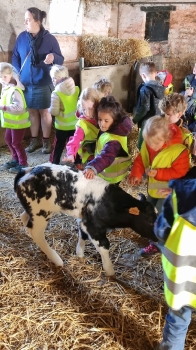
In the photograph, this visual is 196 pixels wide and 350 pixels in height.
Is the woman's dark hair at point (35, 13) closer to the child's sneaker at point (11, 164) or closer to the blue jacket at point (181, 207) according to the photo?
the child's sneaker at point (11, 164)

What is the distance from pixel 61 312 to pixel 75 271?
1.87 feet

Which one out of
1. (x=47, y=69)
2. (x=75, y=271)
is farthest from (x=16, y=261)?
(x=47, y=69)

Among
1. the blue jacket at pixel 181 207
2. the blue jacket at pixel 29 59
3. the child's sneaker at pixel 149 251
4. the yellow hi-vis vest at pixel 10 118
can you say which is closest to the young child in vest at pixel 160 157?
the child's sneaker at pixel 149 251

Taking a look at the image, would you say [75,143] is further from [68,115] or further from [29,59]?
[29,59]

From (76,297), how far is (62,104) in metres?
3.01

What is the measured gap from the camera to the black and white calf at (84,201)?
309cm

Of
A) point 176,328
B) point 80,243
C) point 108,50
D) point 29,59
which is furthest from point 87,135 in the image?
point 108,50

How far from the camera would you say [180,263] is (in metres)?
1.90

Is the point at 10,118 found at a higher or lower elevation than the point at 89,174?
higher

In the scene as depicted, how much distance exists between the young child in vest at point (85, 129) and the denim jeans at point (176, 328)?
6.32 feet

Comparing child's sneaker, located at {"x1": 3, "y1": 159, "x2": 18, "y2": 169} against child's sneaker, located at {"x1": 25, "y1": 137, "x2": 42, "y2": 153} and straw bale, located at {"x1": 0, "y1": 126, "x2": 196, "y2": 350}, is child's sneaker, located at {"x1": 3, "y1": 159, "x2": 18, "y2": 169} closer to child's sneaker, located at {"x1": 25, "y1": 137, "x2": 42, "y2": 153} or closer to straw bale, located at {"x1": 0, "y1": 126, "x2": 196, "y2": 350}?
child's sneaker, located at {"x1": 25, "y1": 137, "x2": 42, "y2": 153}

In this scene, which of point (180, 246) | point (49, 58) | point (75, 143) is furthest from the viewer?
point (49, 58)

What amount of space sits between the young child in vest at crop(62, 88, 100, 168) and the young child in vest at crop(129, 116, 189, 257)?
685 mm

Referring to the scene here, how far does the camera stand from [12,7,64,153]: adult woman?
5.85m
